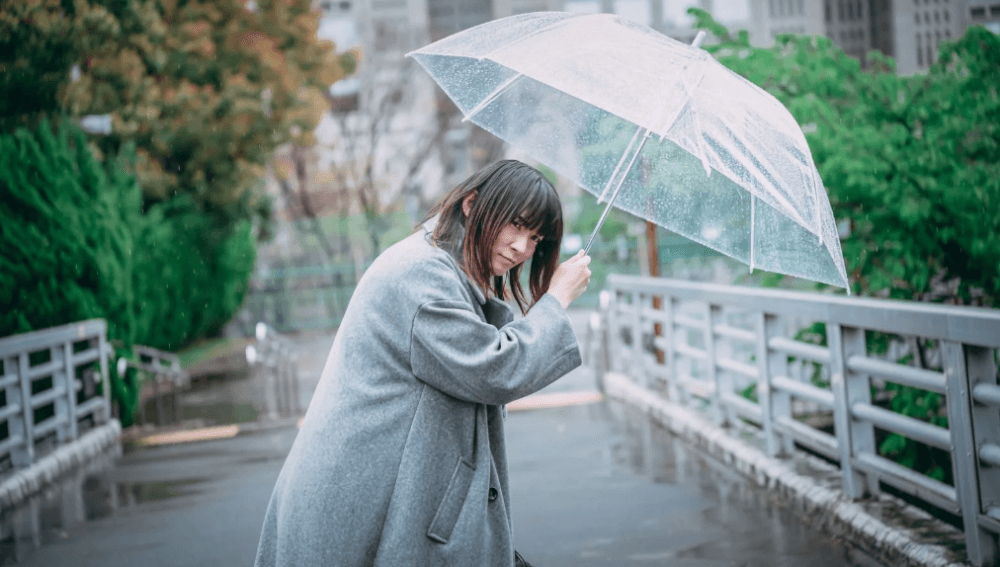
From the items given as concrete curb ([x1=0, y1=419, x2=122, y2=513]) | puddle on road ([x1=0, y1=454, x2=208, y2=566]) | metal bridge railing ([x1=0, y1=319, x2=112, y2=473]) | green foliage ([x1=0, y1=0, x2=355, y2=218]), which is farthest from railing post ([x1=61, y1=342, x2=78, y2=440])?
green foliage ([x1=0, y1=0, x2=355, y2=218])

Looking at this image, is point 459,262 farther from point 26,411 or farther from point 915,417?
point 26,411

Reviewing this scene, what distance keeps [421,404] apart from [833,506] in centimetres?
366

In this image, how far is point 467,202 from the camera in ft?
7.91

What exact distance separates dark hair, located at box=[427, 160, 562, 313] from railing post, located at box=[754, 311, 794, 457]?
4290mm

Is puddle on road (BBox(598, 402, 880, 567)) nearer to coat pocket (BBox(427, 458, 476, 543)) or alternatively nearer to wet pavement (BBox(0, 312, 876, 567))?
wet pavement (BBox(0, 312, 876, 567))

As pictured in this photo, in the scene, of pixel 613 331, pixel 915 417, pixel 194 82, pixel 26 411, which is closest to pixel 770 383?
pixel 915 417

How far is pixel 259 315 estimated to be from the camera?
86.8 feet

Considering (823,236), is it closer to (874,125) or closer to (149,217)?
(874,125)

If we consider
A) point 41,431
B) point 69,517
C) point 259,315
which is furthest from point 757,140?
point 259,315

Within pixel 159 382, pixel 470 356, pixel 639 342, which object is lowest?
pixel 159 382

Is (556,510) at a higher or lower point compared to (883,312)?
lower

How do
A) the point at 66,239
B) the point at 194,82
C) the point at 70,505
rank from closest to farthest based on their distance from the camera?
the point at 70,505
the point at 66,239
the point at 194,82

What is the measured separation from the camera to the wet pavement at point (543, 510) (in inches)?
205

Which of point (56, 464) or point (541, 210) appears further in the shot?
point (56, 464)
